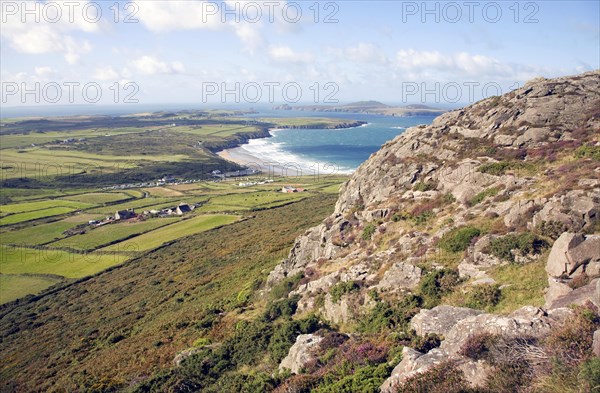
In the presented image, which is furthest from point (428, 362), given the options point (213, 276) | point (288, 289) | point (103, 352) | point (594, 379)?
point (213, 276)

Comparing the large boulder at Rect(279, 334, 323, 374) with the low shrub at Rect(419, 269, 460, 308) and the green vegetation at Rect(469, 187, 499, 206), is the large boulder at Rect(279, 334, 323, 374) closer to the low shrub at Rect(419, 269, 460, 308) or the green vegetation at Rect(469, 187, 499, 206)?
the low shrub at Rect(419, 269, 460, 308)

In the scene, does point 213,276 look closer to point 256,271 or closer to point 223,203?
point 256,271

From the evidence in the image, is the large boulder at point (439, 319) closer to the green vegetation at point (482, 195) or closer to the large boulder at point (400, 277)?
the large boulder at point (400, 277)

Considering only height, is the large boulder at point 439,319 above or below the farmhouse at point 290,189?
above

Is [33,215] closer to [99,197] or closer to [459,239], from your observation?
[99,197]

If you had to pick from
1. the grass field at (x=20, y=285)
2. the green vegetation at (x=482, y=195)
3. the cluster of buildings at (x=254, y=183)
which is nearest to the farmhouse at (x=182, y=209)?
the cluster of buildings at (x=254, y=183)

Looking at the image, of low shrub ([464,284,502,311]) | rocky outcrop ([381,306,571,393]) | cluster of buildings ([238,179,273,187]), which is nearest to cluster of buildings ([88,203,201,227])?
cluster of buildings ([238,179,273,187])
